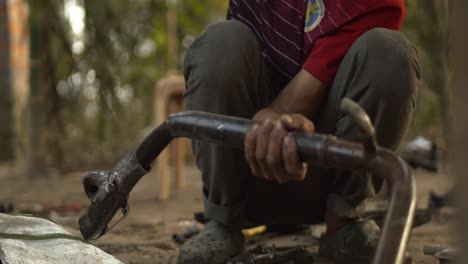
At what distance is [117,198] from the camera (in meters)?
1.33

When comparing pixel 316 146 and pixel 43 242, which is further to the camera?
pixel 43 242

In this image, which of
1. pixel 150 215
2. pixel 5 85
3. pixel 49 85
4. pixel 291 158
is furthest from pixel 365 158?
pixel 5 85

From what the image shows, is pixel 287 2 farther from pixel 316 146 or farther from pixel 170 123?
pixel 316 146

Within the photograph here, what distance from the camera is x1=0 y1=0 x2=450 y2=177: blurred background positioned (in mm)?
4352

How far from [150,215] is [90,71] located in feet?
6.47

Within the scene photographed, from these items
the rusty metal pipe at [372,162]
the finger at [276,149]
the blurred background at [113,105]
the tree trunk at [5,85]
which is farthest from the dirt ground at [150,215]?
the tree trunk at [5,85]

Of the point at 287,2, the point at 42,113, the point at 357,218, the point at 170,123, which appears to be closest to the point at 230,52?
the point at 287,2

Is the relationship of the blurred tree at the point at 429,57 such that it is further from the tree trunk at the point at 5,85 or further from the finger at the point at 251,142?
the tree trunk at the point at 5,85

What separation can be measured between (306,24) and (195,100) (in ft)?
1.13

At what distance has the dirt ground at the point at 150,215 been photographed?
1934mm

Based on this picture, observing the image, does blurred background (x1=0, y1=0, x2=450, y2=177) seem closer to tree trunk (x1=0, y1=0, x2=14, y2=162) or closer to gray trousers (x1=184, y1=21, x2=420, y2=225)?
tree trunk (x1=0, y1=0, x2=14, y2=162)

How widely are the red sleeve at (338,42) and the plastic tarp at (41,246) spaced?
66 centimetres

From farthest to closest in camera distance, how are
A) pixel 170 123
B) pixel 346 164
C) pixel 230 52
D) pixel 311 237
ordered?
pixel 311 237
pixel 230 52
pixel 170 123
pixel 346 164

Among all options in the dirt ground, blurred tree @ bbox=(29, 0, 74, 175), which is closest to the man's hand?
the dirt ground
